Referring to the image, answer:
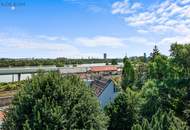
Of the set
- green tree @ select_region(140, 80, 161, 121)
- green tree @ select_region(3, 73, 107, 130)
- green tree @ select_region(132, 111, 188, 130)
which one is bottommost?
green tree @ select_region(140, 80, 161, 121)

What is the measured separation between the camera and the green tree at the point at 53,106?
15047mm

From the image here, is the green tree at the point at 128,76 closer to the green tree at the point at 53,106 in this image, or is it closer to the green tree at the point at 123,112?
the green tree at the point at 123,112

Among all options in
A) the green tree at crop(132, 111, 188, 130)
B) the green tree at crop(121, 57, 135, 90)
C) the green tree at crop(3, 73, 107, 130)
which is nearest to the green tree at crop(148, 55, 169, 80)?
the green tree at crop(121, 57, 135, 90)

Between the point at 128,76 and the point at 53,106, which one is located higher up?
the point at 53,106

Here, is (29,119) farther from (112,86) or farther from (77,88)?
(112,86)

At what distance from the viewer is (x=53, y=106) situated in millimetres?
15242

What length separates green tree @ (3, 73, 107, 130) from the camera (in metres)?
15.0

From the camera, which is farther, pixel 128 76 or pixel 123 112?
pixel 128 76

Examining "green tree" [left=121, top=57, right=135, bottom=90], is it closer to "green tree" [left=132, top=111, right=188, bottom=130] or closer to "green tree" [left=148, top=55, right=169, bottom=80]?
"green tree" [left=148, top=55, right=169, bottom=80]

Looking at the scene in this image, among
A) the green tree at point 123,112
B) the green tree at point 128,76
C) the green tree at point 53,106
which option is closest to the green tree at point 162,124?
the green tree at point 53,106

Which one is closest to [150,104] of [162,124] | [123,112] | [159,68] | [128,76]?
[123,112]

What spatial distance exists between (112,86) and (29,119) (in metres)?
31.5

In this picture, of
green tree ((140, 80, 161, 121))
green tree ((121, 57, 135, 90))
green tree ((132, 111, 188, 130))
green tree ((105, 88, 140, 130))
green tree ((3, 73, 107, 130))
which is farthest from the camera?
green tree ((121, 57, 135, 90))

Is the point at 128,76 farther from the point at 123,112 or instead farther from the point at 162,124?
the point at 162,124
